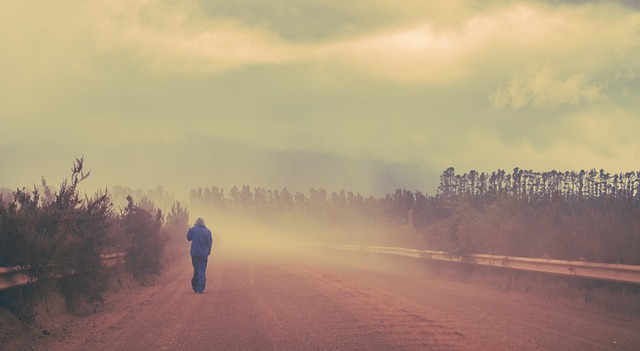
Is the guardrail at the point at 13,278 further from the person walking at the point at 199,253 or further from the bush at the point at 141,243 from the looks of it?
the bush at the point at 141,243

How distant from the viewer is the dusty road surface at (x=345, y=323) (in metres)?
7.87

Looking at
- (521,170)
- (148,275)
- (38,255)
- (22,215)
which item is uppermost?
(521,170)

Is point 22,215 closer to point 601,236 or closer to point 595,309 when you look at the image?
point 595,309

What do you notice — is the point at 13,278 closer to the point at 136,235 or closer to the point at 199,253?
the point at 199,253

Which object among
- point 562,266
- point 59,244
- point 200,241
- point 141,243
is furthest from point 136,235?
point 562,266

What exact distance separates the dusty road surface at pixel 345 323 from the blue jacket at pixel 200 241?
1395mm

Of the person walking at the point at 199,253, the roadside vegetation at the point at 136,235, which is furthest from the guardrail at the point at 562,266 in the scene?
the person walking at the point at 199,253

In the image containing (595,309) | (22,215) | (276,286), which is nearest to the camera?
(22,215)

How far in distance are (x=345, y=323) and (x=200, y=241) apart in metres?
7.84

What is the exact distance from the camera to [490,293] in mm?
15125

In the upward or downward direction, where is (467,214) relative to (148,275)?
upward

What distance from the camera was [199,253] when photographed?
51.9ft

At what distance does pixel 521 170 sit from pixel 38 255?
14988 cm

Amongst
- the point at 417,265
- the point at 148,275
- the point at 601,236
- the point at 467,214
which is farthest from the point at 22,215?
the point at 417,265
